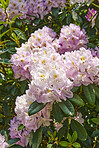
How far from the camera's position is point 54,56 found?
1.25 metres

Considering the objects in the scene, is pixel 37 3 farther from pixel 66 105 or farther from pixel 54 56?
pixel 66 105

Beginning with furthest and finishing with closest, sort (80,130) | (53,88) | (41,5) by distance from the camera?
(41,5), (80,130), (53,88)

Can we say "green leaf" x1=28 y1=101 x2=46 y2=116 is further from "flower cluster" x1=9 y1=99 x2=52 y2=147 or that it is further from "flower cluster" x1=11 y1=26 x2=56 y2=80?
"flower cluster" x1=11 y1=26 x2=56 y2=80

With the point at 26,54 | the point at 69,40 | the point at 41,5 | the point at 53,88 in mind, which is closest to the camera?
the point at 53,88

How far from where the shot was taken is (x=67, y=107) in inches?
46.4

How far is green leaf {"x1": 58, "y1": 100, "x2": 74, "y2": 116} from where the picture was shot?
116cm

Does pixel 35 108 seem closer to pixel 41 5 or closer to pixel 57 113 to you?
pixel 57 113

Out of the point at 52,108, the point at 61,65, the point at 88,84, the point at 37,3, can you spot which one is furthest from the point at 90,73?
the point at 37,3

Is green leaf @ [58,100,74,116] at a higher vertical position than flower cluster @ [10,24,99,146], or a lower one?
lower

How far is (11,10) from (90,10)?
735mm

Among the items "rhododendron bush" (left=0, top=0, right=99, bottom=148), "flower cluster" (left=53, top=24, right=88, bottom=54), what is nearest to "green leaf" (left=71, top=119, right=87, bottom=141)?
"rhododendron bush" (left=0, top=0, right=99, bottom=148)

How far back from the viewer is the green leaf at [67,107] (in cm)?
116

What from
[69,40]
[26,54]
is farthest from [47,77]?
[69,40]

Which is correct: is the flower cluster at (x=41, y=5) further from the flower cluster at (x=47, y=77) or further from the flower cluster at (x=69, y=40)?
the flower cluster at (x=47, y=77)
